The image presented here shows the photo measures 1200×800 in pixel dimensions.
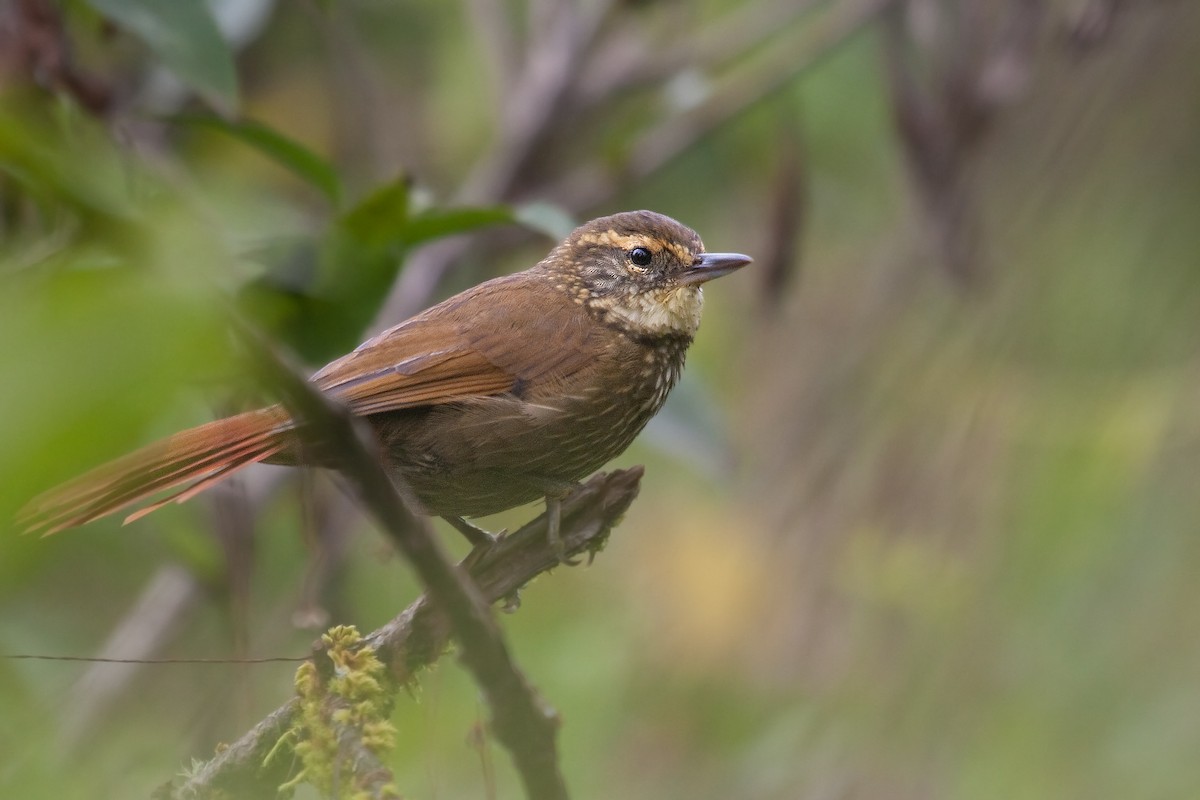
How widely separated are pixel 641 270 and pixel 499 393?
2.21ft

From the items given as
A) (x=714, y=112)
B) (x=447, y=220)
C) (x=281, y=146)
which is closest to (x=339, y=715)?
(x=447, y=220)

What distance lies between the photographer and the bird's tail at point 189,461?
2152mm

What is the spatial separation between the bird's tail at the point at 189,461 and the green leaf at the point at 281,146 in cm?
85

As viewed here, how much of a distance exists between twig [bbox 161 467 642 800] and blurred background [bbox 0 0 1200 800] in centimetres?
85

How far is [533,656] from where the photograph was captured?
3.94 m

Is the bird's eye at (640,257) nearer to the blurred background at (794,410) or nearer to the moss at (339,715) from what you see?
the blurred background at (794,410)

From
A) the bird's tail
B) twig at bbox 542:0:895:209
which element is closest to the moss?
the bird's tail

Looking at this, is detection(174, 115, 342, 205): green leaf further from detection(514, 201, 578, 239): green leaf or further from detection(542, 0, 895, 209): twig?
detection(542, 0, 895, 209): twig

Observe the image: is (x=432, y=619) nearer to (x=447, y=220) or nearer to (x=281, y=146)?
(x=447, y=220)

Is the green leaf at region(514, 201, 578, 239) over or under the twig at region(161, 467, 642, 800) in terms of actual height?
over

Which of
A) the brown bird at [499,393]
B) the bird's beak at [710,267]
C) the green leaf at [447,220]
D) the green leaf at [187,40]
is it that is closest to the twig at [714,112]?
the bird's beak at [710,267]

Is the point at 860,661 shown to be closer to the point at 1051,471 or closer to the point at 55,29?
the point at 1051,471

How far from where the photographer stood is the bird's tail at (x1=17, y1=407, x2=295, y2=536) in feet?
7.06

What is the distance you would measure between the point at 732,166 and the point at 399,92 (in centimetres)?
176
